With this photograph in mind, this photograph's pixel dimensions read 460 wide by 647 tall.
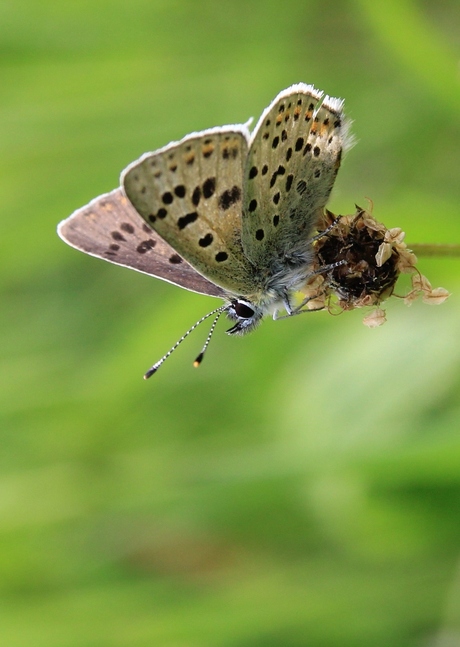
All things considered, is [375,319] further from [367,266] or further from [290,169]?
[290,169]

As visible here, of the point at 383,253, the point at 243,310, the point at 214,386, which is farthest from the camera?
the point at 214,386

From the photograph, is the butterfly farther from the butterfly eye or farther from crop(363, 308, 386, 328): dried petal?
crop(363, 308, 386, 328): dried petal

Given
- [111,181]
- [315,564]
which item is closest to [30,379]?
Result: [111,181]

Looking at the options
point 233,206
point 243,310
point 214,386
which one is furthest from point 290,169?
point 214,386

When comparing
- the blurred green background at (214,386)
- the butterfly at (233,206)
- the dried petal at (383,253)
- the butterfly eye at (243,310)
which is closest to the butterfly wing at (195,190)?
the butterfly at (233,206)

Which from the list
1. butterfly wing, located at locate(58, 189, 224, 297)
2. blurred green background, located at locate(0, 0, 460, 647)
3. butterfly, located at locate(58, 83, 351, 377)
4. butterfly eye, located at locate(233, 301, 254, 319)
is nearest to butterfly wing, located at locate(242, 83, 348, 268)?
butterfly, located at locate(58, 83, 351, 377)

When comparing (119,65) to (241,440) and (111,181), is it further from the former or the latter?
(241,440)

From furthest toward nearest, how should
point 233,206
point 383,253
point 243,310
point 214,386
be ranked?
point 214,386
point 243,310
point 233,206
point 383,253
